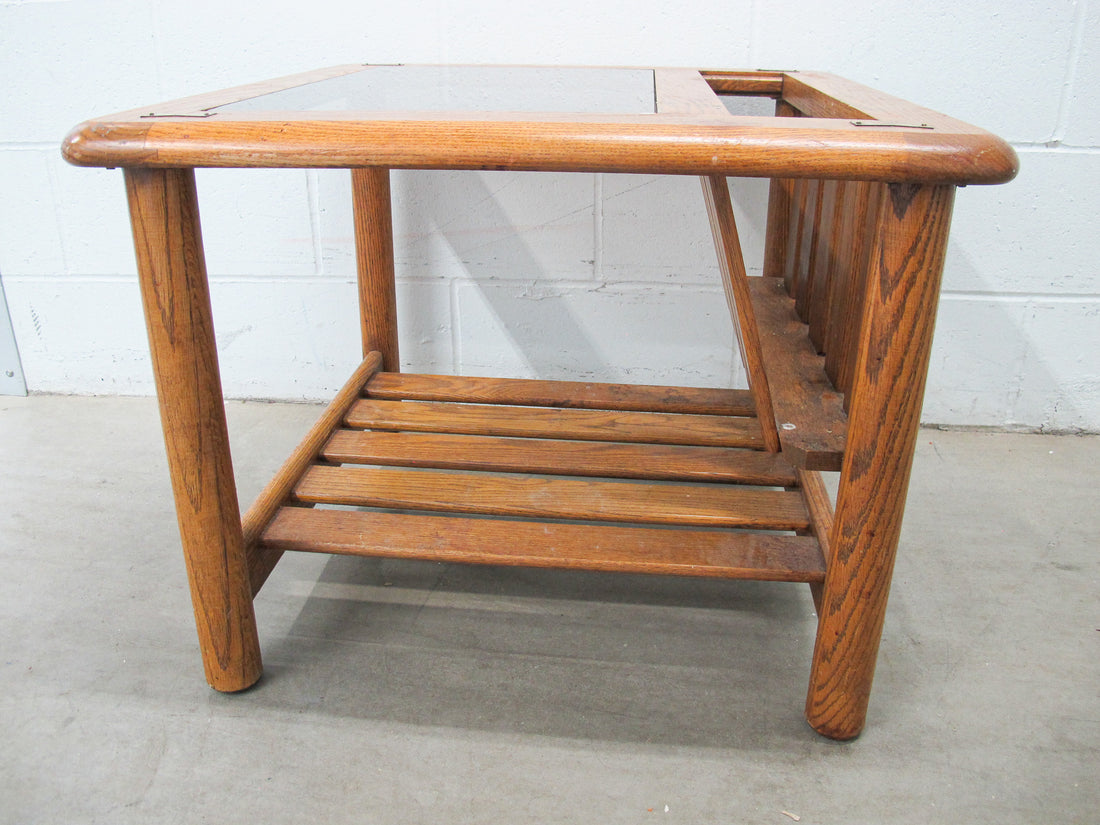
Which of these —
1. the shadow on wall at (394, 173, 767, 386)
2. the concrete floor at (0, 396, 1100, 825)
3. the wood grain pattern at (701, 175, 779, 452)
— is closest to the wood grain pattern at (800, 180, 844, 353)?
the wood grain pattern at (701, 175, 779, 452)

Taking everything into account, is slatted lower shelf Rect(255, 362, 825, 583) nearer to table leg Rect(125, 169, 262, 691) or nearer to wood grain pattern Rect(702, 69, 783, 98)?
table leg Rect(125, 169, 262, 691)

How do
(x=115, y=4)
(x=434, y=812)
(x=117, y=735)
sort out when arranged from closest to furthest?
(x=434, y=812), (x=117, y=735), (x=115, y=4)

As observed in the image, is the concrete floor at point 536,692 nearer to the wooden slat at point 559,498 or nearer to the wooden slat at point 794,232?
the wooden slat at point 559,498

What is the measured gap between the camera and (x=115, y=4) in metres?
1.96

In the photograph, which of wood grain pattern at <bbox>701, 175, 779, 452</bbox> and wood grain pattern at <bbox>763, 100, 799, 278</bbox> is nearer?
wood grain pattern at <bbox>701, 175, 779, 452</bbox>

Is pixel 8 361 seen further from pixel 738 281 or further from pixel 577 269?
pixel 738 281

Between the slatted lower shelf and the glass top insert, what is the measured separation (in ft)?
1.83

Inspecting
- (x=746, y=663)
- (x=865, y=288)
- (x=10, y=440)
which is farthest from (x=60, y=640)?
(x=865, y=288)

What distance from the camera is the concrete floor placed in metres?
1.09

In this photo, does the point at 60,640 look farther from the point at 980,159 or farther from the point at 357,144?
the point at 980,159

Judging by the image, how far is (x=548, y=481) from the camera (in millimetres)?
1437

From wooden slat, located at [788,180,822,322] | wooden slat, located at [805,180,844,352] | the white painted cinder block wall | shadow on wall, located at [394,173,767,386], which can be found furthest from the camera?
shadow on wall, located at [394,173,767,386]

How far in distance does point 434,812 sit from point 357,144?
748 mm

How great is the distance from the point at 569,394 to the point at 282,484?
57 cm
